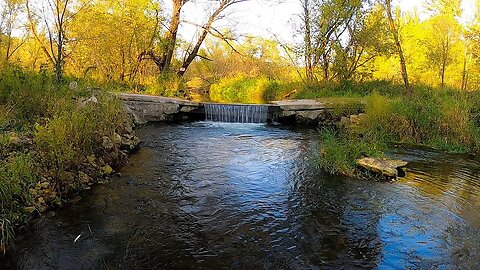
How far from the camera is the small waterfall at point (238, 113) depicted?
35.9 feet

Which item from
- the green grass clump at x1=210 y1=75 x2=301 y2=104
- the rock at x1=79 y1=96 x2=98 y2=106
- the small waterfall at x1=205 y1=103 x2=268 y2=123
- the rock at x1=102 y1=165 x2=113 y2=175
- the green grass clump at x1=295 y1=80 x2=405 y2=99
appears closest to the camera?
the rock at x1=102 y1=165 x2=113 y2=175

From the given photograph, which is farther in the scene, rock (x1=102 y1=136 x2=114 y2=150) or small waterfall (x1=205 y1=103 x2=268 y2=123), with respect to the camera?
small waterfall (x1=205 y1=103 x2=268 y2=123)

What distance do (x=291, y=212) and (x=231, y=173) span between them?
1532 mm

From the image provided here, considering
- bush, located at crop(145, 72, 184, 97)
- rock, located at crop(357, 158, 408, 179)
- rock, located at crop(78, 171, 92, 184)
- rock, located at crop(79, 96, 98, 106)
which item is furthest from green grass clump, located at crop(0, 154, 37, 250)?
bush, located at crop(145, 72, 184, 97)

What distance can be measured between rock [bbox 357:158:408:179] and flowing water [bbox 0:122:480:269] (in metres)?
0.22

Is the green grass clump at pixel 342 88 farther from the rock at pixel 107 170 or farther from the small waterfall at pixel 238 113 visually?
the rock at pixel 107 170

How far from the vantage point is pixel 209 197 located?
14.0 feet

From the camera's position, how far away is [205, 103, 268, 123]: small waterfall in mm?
10938

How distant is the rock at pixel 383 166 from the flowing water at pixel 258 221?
22cm

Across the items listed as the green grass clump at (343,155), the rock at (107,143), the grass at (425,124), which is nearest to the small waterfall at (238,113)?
the grass at (425,124)

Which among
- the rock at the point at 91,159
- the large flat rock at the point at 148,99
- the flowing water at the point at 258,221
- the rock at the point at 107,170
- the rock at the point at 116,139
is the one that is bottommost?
the flowing water at the point at 258,221

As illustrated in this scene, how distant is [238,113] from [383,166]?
20.0ft

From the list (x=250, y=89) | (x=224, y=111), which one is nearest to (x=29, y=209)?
(x=224, y=111)

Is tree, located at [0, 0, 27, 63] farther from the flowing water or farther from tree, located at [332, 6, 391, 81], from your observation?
tree, located at [332, 6, 391, 81]
